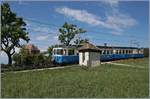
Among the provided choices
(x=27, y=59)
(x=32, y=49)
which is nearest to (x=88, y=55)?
(x=27, y=59)

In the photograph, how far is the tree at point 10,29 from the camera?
42844mm

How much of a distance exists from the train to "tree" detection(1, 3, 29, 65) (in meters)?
5.28

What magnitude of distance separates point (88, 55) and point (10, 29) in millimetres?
11055

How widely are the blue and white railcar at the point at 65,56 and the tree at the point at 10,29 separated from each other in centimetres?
557

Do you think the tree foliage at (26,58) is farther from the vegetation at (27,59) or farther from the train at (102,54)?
the train at (102,54)

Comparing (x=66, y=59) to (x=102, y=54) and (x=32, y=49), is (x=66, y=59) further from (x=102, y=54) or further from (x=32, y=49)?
(x=32, y=49)

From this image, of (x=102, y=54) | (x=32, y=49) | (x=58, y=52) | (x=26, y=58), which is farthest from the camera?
(x=32, y=49)

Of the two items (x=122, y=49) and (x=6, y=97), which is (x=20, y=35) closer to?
(x=122, y=49)

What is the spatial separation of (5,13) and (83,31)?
847 inches

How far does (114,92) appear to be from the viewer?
16.4 meters

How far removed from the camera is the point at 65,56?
41.6 metres

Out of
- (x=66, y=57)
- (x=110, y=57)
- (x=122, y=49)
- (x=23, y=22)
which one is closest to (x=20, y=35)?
(x=23, y=22)

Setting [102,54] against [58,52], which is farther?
[102,54]

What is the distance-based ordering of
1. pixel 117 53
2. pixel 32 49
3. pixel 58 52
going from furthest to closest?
pixel 32 49
pixel 117 53
pixel 58 52
